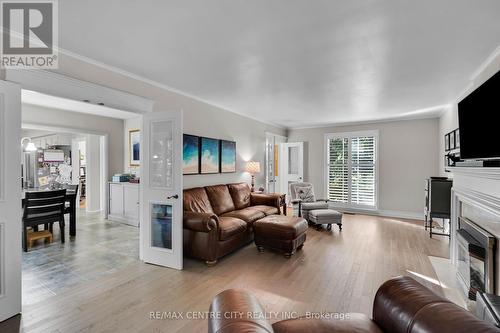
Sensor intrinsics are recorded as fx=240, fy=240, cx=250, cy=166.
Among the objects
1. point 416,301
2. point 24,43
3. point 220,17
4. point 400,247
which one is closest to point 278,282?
point 416,301

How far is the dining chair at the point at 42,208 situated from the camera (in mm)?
3479

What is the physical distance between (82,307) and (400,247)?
4251 millimetres

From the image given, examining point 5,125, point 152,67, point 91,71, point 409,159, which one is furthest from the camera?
point 409,159

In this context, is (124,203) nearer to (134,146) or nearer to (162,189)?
(134,146)

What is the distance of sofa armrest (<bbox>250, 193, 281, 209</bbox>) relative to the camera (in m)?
4.89

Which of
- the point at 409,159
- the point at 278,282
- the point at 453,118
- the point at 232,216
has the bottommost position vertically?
the point at 278,282

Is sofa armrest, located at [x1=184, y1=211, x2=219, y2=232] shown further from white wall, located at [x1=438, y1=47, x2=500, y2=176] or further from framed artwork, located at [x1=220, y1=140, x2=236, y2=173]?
white wall, located at [x1=438, y1=47, x2=500, y2=176]

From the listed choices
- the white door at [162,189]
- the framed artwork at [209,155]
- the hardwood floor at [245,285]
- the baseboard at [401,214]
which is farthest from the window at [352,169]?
the white door at [162,189]

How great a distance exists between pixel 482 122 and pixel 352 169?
14.8 ft

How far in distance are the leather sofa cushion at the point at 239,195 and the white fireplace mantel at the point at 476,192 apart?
3.27m

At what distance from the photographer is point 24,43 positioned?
2.22 metres

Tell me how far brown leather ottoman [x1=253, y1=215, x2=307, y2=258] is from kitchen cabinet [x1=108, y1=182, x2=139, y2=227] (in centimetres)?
293

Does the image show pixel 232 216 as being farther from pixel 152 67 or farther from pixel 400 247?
pixel 400 247

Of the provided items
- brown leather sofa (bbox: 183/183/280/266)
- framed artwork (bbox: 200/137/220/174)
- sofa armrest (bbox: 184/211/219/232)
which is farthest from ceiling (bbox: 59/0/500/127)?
sofa armrest (bbox: 184/211/219/232)
